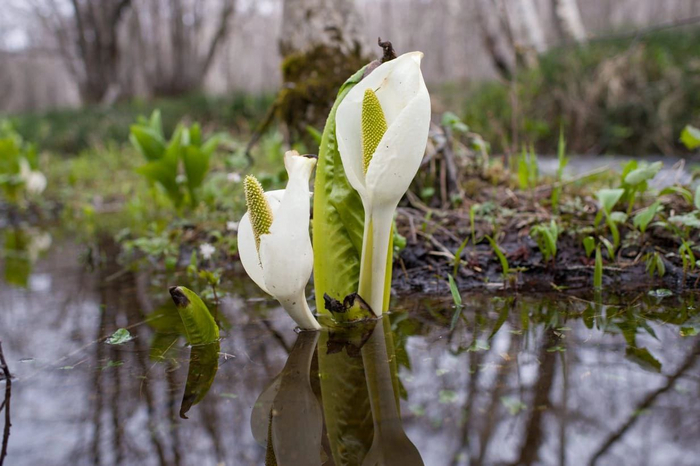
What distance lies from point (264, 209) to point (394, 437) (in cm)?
54

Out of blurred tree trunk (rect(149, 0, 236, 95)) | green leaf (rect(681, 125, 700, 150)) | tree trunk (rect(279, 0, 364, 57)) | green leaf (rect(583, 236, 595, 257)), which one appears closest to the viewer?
green leaf (rect(583, 236, 595, 257))

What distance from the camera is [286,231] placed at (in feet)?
3.81

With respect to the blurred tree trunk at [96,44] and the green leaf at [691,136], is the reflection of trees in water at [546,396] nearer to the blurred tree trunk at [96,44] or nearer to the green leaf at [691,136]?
the green leaf at [691,136]

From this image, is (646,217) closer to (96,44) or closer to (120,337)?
(120,337)

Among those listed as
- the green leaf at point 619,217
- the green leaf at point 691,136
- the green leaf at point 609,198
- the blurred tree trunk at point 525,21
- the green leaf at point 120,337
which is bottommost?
the green leaf at point 120,337

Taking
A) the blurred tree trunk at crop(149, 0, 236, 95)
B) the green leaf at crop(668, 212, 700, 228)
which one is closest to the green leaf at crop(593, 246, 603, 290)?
the green leaf at crop(668, 212, 700, 228)

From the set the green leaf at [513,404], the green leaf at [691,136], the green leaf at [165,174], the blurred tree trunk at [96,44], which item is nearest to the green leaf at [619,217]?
the green leaf at [691,136]

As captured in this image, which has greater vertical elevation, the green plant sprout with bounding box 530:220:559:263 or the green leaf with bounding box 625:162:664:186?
the green leaf with bounding box 625:162:664:186

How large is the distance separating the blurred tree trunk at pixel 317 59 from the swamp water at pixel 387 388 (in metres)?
1.62

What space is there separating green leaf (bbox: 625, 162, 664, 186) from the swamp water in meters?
0.45

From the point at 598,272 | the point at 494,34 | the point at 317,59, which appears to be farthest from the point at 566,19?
the point at 598,272

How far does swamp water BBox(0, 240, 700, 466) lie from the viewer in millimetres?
910

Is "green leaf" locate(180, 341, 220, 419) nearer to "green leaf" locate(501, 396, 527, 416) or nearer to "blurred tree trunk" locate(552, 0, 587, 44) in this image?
"green leaf" locate(501, 396, 527, 416)

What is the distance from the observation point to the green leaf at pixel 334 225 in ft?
4.38
